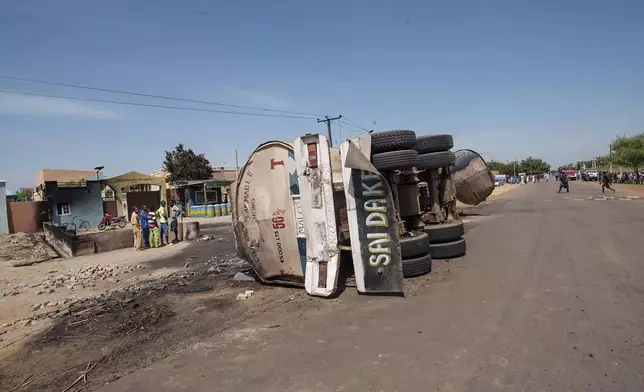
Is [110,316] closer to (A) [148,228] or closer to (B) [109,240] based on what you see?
(A) [148,228]

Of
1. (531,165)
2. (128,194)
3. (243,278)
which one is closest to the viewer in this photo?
(243,278)

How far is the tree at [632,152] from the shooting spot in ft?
163

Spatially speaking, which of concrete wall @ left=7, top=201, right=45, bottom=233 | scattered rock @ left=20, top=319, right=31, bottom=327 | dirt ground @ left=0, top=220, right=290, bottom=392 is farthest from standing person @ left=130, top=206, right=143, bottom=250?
concrete wall @ left=7, top=201, right=45, bottom=233

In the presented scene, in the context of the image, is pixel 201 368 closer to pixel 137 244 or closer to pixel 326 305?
pixel 326 305

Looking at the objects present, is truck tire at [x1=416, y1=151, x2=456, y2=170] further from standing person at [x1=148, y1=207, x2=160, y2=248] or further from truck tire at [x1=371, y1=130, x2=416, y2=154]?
standing person at [x1=148, y1=207, x2=160, y2=248]

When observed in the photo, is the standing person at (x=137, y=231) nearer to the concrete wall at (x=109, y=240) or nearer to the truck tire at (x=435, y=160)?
the concrete wall at (x=109, y=240)

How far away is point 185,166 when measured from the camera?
4775 centimetres

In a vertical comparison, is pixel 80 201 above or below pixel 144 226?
above

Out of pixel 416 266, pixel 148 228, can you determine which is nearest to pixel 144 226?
pixel 148 228

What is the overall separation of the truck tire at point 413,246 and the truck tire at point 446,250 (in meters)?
1.22

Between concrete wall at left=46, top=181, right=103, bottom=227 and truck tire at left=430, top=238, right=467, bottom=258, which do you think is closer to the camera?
truck tire at left=430, top=238, right=467, bottom=258

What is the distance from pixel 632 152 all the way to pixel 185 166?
53838 millimetres

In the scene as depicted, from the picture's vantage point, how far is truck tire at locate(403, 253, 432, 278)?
6691 millimetres

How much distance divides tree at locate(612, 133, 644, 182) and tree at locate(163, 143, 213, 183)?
51.5 meters
